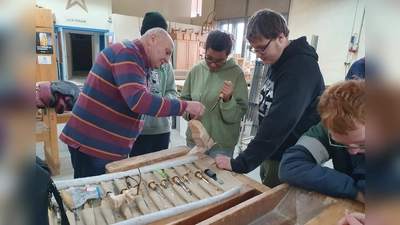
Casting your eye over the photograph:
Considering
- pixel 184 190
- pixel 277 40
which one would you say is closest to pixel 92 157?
pixel 184 190

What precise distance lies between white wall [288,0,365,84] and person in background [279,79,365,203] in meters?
4.15

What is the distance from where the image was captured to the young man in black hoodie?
1.03 meters

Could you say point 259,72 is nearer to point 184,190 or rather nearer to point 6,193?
point 184,190

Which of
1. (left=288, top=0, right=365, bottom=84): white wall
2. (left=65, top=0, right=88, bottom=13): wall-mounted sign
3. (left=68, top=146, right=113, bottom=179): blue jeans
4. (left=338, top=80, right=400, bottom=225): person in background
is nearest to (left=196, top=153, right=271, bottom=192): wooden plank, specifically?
(left=68, top=146, right=113, bottom=179): blue jeans

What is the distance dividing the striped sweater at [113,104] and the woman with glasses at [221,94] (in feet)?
1.06

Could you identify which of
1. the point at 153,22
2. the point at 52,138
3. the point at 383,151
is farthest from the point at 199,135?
the point at 52,138

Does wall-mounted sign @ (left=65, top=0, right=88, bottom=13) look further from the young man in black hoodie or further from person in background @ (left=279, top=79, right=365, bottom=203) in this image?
person in background @ (left=279, top=79, right=365, bottom=203)

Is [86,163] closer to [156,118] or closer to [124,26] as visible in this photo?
[156,118]

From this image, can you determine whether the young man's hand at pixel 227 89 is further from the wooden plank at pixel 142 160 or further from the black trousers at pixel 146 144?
the black trousers at pixel 146 144

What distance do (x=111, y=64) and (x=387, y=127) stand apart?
117 cm

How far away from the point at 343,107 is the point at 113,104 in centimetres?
99

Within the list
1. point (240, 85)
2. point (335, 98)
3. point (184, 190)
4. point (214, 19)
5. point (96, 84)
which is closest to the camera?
point (335, 98)

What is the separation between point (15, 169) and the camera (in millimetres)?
239

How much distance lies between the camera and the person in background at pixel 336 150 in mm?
737
